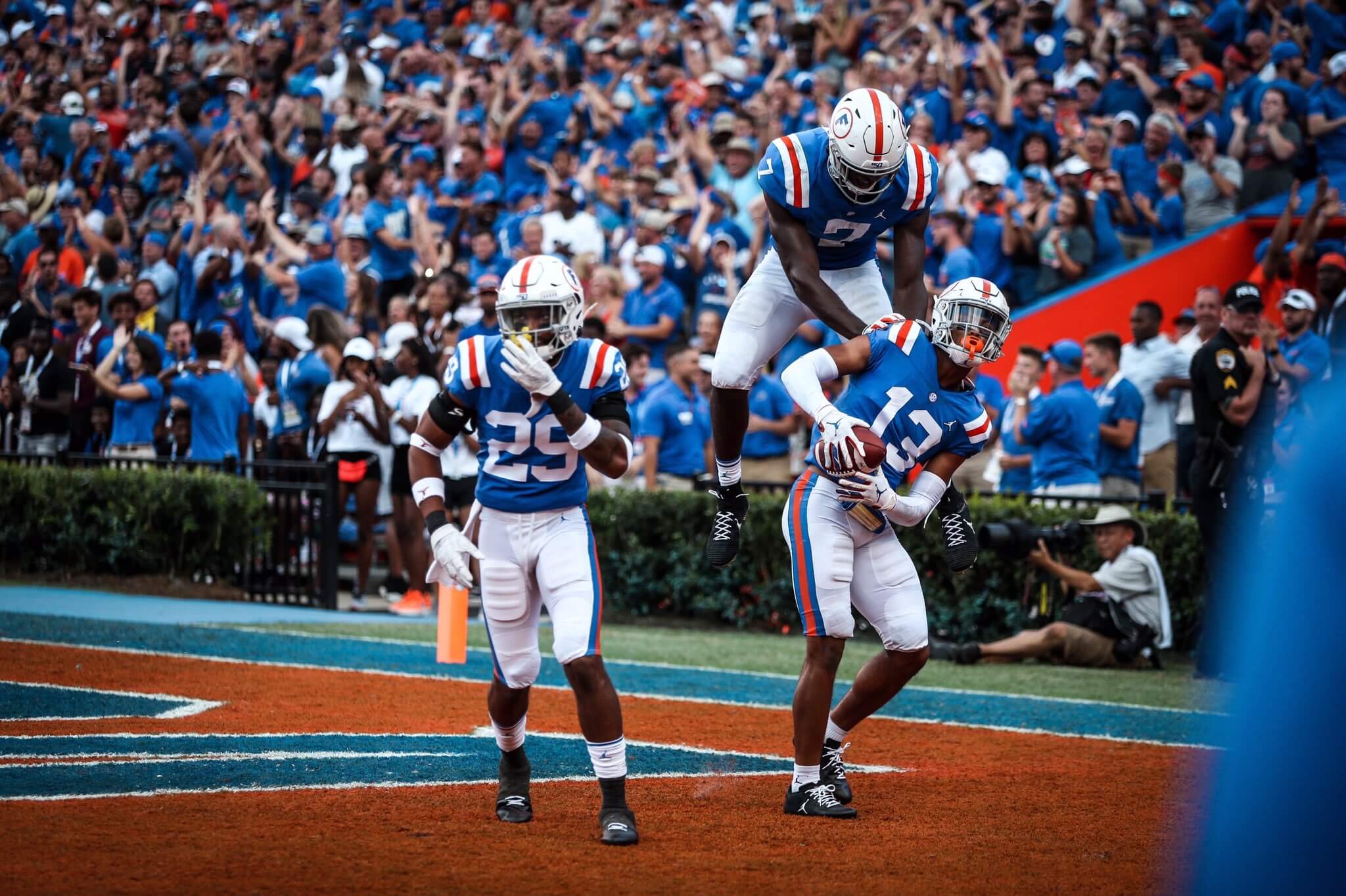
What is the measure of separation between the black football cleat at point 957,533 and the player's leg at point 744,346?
3.54 ft

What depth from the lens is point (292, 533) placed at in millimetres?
14109

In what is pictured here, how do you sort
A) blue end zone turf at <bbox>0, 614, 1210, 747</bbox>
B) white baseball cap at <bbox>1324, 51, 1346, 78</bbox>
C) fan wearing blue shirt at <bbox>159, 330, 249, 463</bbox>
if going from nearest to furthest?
blue end zone turf at <bbox>0, 614, 1210, 747</bbox>, white baseball cap at <bbox>1324, 51, 1346, 78</bbox>, fan wearing blue shirt at <bbox>159, 330, 249, 463</bbox>

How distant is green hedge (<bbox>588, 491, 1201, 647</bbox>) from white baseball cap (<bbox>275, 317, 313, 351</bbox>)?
13.3 feet

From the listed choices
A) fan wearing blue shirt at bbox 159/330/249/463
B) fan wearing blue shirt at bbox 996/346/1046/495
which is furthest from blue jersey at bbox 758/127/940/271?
fan wearing blue shirt at bbox 159/330/249/463

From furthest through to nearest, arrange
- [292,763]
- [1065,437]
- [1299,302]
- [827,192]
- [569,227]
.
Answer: [569,227]
[1065,437]
[1299,302]
[827,192]
[292,763]

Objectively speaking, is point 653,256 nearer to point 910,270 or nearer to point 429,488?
point 910,270

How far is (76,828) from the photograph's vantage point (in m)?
5.37

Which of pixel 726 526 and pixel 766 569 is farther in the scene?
pixel 766 569

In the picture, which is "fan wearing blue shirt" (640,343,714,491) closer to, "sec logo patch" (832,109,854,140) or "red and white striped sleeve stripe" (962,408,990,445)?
"sec logo patch" (832,109,854,140)

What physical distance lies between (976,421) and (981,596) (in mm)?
5900

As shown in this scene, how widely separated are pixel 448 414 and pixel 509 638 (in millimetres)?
876

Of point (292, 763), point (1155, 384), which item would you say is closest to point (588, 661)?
point (292, 763)

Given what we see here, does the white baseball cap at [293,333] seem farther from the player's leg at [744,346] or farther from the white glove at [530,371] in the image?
the white glove at [530,371]

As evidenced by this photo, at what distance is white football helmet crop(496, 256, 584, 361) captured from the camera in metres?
5.82
